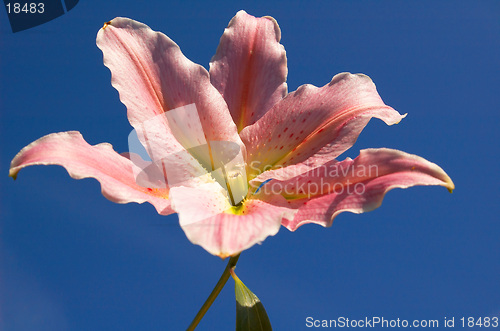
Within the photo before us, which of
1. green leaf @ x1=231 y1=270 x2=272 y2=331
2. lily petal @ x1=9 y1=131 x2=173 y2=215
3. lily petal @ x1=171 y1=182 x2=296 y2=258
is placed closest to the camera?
lily petal @ x1=171 y1=182 x2=296 y2=258

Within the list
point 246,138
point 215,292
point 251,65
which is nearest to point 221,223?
point 215,292

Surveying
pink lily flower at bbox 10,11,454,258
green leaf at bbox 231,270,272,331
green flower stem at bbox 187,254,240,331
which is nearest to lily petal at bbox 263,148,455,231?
pink lily flower at bbox 10,11,454,258

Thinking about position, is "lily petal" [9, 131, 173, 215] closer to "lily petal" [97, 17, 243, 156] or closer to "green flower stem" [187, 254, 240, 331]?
"lily petal" [97, 17, 243, 156]

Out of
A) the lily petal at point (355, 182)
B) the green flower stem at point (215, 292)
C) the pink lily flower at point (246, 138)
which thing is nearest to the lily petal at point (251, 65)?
the pink lily flower at point (246, 138)

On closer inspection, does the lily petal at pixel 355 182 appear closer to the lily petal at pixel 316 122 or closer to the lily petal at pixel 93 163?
the lily petal at pixel 316 122

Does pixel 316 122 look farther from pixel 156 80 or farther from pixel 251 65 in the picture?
pixel 156 80
